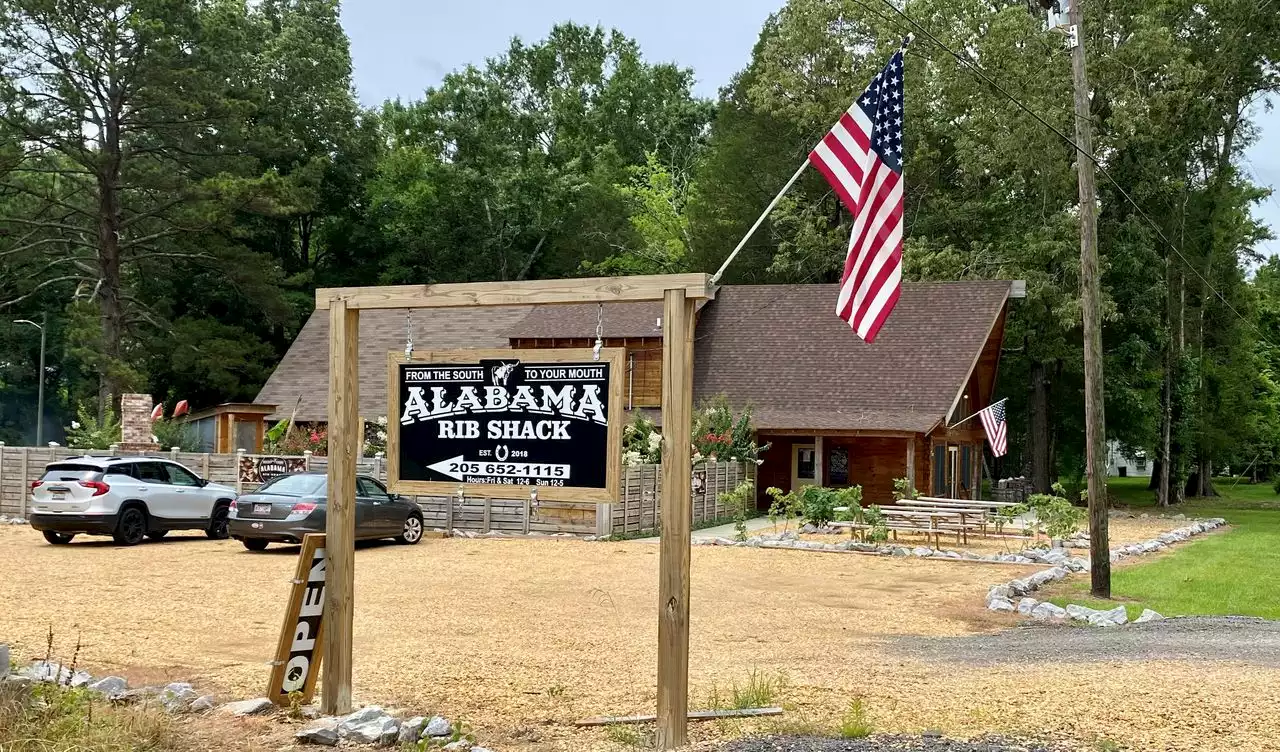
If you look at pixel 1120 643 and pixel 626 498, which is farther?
pixel 626 498

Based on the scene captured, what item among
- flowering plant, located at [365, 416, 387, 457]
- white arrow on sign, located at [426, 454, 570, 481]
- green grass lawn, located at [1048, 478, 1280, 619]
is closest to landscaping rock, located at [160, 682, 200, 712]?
white arrow on sign, located at [426, 454, 570, 481]

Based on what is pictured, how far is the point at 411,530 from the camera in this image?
70.6 ft

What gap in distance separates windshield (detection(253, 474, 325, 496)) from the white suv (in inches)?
91.1

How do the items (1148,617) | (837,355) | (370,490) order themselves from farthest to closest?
(837,355) < (370,490) < (1148,617)

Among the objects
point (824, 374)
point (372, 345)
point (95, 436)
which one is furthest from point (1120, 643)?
point (372, 345)

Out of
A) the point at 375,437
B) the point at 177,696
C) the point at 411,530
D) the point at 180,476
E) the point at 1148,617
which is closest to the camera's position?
the point at 177,696

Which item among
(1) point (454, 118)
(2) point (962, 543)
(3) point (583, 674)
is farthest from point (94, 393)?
(3) point (583, 674)

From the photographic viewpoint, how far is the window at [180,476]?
21.6m

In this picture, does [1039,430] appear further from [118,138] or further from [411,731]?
[411,731]

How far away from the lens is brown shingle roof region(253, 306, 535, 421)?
125 feet

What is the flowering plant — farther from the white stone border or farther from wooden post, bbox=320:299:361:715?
wooden post, bbox=320:299:361:715

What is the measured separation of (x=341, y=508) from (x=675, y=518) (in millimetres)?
2464

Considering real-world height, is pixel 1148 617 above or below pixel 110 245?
below

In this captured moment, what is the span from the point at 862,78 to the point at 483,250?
71.1ft
